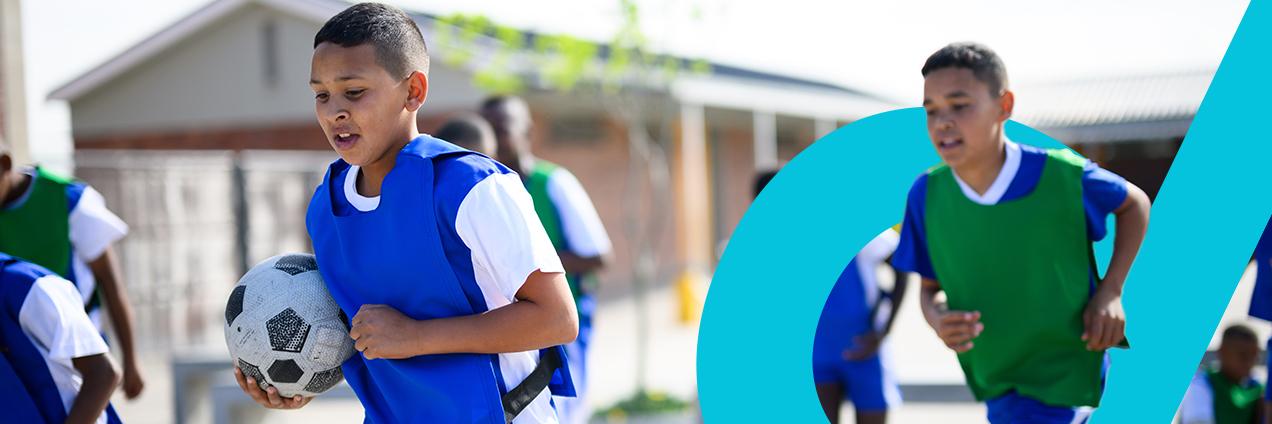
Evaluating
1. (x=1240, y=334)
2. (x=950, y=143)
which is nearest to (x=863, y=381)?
(x=1240, y=334)

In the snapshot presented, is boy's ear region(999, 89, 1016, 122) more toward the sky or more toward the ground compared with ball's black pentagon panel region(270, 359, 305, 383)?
more toward the sky

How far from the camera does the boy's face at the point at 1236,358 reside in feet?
17.8

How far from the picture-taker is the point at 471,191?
8.70ft

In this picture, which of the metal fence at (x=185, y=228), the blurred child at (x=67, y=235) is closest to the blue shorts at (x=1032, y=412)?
the blurred child at (x=67, y=235)

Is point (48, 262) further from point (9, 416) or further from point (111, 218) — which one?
point (9, 416)

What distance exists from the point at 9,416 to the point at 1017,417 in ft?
9.59

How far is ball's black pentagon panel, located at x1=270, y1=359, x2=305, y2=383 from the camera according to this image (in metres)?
A: 2.87

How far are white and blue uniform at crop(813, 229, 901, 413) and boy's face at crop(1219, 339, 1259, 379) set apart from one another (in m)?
1.51

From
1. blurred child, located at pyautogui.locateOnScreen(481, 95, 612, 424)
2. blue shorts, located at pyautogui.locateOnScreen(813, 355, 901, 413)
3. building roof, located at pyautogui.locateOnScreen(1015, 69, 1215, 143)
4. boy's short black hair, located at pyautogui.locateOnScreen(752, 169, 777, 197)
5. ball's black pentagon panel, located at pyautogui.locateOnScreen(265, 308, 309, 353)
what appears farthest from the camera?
building roof, located at pyautogui.locateOnScreen(1015, 69, 1215, 143)

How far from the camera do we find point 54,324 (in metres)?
3.34

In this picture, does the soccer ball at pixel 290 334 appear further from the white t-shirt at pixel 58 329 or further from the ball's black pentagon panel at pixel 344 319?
the white t-shirt at pixel 58 329

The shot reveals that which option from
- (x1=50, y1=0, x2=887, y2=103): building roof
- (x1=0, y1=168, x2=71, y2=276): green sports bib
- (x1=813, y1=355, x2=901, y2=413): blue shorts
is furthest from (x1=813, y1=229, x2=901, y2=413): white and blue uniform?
(x1=50, y1=0, x2=887, y2=103): building roof

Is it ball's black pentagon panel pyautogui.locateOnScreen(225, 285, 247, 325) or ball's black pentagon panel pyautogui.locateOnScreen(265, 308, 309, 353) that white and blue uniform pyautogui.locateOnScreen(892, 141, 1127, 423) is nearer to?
ball's black pentagon panel pyautogui.locateOnScreen(265, 308, 309, 353)

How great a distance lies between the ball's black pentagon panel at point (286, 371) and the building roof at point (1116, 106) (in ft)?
81.7
